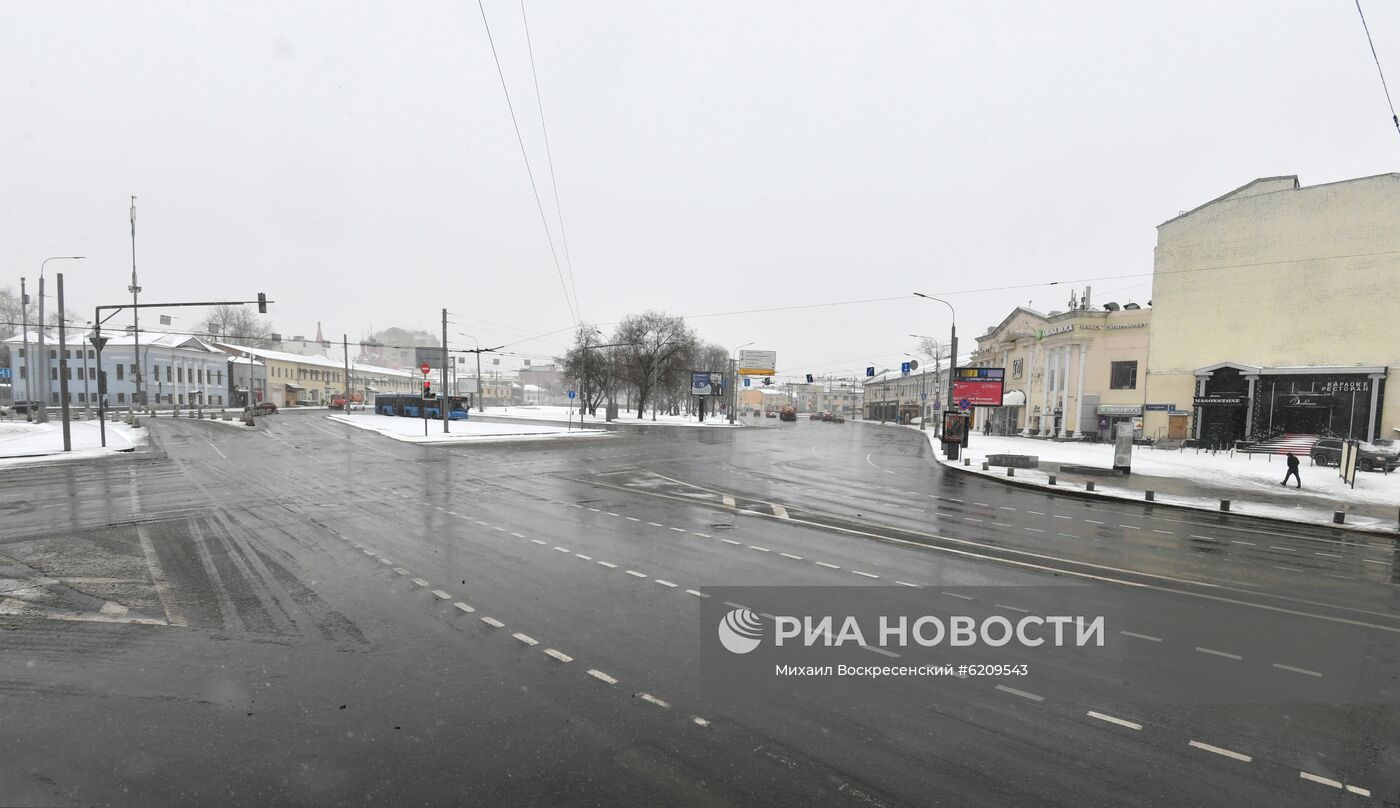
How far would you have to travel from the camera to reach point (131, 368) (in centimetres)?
7131

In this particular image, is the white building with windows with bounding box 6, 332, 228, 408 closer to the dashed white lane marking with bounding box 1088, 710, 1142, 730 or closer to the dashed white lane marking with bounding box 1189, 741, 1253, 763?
the dashed white lane marking with bounding box 1088, 710, 1142, 730

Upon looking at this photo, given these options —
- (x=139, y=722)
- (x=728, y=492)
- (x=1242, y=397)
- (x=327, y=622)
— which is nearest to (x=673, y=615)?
(x=327, y=622)

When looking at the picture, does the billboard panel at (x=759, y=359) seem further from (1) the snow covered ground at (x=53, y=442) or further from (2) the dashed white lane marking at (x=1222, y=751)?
(2) the dashed white lane marking at (x=1222, y=751)

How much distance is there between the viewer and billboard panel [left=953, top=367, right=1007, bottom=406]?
105 ft

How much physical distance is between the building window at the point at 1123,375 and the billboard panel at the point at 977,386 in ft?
51.4

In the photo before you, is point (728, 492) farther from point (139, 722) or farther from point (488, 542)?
point (139, 722)

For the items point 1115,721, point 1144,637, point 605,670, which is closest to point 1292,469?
point 1144,637

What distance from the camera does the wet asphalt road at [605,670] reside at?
12.2 ft

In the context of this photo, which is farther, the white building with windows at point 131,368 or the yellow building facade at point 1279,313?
the white building with windows at point 131,368

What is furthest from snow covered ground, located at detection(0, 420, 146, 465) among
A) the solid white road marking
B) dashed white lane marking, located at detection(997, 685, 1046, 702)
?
the solid white road marking

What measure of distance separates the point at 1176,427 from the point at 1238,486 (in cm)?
2187

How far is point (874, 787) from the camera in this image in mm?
3676

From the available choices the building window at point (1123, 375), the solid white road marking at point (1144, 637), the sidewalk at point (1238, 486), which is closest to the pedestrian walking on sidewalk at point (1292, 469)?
the sidewalk at point (1238, 486)

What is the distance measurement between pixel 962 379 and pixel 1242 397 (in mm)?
16841
